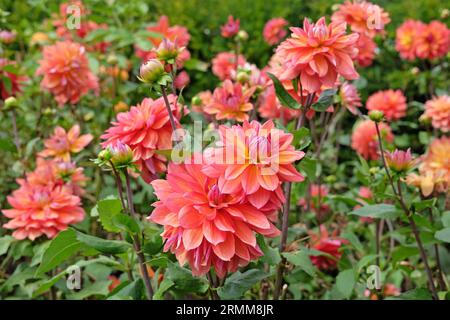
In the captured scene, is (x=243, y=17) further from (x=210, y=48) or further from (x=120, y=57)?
(x=120, y=57)

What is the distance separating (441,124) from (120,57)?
120 cm

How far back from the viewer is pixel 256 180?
879mm

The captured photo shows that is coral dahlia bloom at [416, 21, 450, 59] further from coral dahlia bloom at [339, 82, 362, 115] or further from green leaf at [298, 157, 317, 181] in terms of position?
green leaf at [298, 157, 317, 181]

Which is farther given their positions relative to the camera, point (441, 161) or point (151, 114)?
point (441, 161)

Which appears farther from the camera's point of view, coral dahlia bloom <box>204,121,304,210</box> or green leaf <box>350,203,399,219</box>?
green leaf <box>350,203,399,219</box>

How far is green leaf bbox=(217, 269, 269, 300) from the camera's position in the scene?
1.04 meters

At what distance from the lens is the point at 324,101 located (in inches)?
A: 47.2

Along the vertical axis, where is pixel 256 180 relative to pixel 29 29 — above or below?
below

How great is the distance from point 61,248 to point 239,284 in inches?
13.6

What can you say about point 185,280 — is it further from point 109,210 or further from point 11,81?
point 11,81

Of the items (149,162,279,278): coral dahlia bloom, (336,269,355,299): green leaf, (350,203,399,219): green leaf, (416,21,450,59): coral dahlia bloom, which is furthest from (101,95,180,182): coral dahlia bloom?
(416,21,450,59): coral dahlia bloom

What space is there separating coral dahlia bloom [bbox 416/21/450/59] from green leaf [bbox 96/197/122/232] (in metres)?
1.67

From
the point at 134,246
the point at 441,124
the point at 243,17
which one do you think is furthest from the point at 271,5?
the point at 134,246
